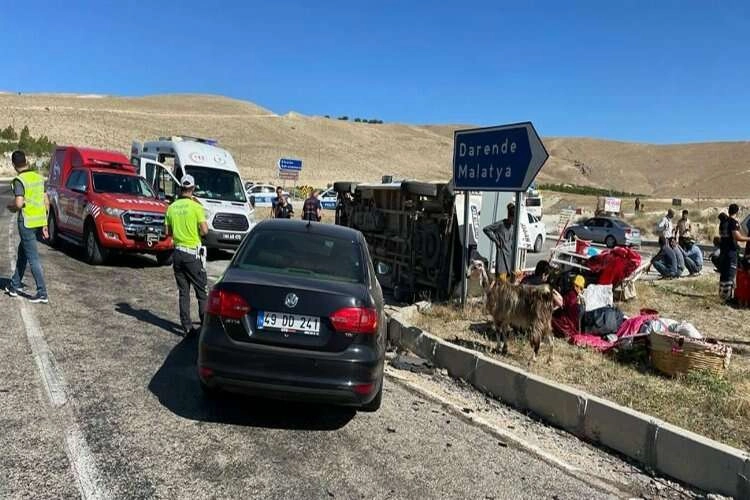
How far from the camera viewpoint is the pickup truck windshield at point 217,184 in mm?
15242

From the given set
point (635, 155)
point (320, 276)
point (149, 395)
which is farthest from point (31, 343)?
point (635, 155)

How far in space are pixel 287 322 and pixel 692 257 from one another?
534 inches

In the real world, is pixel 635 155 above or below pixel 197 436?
above

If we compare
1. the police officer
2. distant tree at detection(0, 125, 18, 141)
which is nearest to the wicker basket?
the police officer

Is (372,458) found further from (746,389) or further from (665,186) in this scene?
(665,186)

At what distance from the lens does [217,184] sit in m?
15.6

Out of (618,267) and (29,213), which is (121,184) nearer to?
(29,213)

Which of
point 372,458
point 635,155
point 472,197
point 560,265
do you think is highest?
point 635,155

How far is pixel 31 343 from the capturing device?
6.49 metres

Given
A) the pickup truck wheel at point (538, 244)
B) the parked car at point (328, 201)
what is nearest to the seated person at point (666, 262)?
the pickup truck wheel at point (538, 244)

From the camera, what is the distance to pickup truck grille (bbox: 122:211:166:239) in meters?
12.0

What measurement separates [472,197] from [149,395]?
268 inches

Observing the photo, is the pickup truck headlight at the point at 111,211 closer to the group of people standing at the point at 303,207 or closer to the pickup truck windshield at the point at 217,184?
the pickup truck windshield at the point at 217,184

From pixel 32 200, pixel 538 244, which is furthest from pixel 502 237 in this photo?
pixel 538 244
